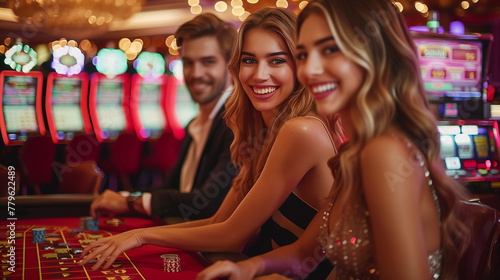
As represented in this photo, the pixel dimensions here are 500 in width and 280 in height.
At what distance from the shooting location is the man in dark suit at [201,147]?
2449 millimetres

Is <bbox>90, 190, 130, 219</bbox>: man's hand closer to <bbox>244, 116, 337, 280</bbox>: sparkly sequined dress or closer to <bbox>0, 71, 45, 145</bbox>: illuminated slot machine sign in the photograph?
<bbox>244, 116, 337, 280</bbox>: sparkly sequined dress

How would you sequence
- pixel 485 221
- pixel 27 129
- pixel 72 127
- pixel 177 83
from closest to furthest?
pixel 485 221 → pixel 27 129 → pixel 72 127 → pixel 177 83

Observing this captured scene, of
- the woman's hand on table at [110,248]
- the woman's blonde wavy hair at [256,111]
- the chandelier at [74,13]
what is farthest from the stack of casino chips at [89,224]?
the chandelier at [74,13]

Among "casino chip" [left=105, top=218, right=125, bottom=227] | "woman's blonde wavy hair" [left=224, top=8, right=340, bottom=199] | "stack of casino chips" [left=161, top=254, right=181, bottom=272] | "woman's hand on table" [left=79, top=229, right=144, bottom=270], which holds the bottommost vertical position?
"casino chip" [left=105, top=218, right=125, bottom=227]

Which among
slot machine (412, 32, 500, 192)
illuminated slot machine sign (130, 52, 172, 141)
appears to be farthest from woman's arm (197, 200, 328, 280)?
illuminated slot machine sign (130, 52, 172, 141)

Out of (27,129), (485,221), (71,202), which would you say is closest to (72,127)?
(27,129)

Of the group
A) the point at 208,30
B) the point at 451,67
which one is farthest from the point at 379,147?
the point at 451,67

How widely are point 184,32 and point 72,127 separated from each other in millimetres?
5987

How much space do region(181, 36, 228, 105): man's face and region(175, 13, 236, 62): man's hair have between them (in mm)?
22

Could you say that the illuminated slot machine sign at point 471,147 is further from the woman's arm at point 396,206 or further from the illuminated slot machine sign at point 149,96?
the illuminated slot machine sign at point 149,96

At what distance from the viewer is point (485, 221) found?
5.20ft

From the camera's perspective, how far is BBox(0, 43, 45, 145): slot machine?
7.47 meters

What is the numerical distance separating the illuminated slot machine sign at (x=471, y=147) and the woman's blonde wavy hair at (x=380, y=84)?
2994mm

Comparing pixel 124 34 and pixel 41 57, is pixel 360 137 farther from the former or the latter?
pixel 124 34
